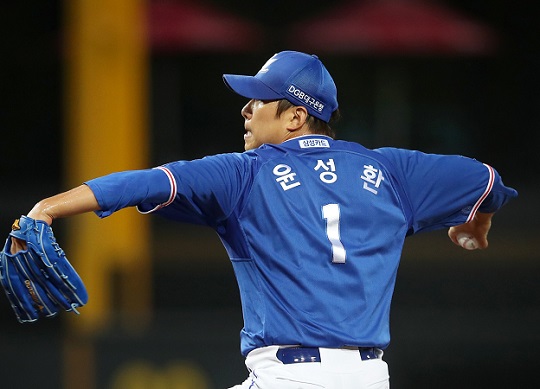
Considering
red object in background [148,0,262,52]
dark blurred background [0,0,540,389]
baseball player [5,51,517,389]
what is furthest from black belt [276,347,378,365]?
red object in background [148,0,262,52]

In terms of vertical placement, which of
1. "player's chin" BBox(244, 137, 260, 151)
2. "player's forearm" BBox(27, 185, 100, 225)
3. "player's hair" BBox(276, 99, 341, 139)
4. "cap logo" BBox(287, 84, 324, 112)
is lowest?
"player's forearm" BBox(27, 185, 100, 225)

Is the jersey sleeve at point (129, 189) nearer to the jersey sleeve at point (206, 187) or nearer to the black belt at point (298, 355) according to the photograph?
the jersey sleeve at point (206, 187)

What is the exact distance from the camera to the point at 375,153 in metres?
3.51

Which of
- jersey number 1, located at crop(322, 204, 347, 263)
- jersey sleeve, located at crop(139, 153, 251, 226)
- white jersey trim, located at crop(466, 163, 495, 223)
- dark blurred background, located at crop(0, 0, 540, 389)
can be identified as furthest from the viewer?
dark blurred background, located at crop(0, 0, 540, 389)

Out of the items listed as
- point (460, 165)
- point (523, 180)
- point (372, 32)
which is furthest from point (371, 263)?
point (523, 180)

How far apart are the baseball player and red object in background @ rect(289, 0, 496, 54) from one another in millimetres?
7081

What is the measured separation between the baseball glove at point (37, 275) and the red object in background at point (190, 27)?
7.03 metres

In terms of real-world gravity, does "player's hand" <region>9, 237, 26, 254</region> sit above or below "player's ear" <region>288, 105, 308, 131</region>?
below

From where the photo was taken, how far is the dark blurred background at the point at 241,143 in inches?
307

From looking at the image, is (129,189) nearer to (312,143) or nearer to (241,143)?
(312,143)

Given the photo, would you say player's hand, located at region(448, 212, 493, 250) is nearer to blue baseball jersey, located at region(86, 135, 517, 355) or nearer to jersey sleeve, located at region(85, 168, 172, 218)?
blue baseball jersey, located at region(86, 135, 517, 355)

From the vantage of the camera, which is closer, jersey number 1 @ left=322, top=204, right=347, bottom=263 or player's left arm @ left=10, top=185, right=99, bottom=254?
player's left arm @ left=10, top=185, right=99, bottom=254

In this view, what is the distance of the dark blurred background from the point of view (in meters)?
7.80

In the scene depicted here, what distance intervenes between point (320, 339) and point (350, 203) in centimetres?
42
